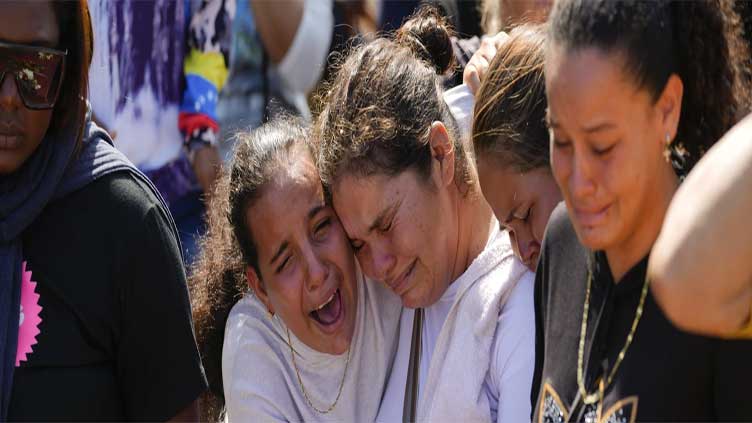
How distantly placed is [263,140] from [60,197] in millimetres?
632

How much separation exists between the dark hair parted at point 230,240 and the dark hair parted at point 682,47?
122 centimetres

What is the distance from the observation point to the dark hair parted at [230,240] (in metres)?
2.87

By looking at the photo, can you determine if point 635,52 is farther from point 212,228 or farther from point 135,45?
point 135,45

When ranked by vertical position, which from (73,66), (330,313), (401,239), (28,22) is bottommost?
(330,313)

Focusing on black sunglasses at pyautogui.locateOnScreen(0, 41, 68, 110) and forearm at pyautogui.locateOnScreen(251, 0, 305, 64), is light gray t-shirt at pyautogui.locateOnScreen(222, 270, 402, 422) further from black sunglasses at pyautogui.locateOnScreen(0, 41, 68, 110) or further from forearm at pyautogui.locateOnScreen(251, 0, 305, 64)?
forearm at pyautogui.locateOnScreen(251, 0, 305, 64)

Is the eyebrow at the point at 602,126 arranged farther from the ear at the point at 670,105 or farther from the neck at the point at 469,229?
the neck at the point at 469,229

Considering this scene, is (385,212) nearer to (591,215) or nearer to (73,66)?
(73,66)

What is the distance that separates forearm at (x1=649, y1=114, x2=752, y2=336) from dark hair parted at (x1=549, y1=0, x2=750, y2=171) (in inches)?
14.4

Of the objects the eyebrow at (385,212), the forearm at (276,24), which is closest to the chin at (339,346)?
the eyebrow at (385,212)

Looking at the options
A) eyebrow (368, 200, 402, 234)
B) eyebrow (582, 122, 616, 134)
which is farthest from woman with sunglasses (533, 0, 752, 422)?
eyebrow (368, 200, 402, 234)

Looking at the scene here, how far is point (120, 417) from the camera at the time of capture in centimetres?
246

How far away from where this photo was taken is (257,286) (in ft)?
9.59

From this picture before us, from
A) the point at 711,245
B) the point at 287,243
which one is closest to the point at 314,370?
the point at 287,243

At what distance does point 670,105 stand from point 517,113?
0.91 meters
